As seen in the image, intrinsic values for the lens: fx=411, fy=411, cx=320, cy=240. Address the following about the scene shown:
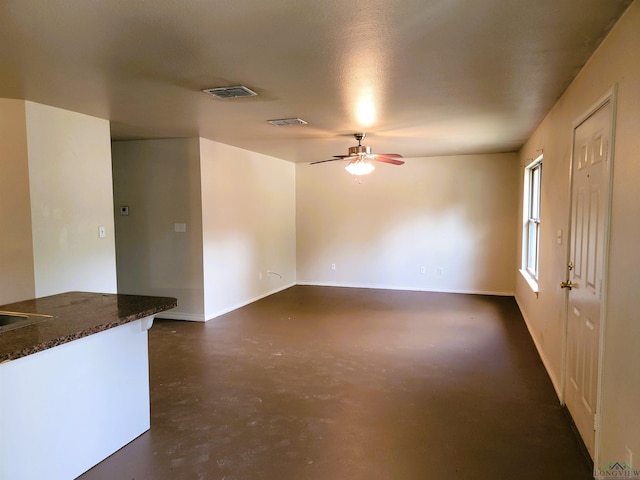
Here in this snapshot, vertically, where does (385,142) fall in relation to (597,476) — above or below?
above

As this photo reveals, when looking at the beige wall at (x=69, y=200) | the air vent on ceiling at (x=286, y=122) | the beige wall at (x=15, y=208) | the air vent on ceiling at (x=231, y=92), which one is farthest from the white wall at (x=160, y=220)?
the air vent on ceiling at (x=231, y=92)

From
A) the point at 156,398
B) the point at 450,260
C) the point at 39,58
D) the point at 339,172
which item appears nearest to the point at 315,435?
the point at 156,398

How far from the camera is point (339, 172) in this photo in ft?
25.5

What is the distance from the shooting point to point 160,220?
5461 mm

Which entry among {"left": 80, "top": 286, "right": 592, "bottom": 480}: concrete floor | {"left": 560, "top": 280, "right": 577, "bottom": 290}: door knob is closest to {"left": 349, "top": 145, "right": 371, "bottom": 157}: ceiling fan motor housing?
{"left": 80, "top": 286, "right": 592, "bottom": 480}: concrete floor

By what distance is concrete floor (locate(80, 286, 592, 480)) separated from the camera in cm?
235

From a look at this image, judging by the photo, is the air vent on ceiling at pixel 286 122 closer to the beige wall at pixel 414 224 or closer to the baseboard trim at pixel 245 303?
the baseboard trim at pixel 245 303

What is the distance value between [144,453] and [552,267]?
3460 mm

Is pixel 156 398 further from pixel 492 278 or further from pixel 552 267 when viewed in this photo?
pixel 492 278

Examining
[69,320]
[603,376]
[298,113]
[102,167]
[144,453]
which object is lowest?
[144,453]

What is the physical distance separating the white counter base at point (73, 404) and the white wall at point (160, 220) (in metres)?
2.68

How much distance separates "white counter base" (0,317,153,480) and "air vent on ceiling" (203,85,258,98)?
1.72 m

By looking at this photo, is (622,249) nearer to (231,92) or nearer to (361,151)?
(231,92)

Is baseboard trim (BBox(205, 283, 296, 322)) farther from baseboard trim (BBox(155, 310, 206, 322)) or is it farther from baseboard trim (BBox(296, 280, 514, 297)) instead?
baseboard trim (BBox(296, 280, 514, 297))
